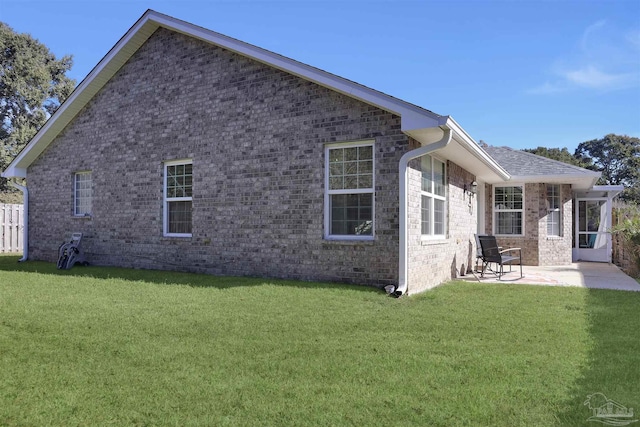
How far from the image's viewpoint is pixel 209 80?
10.4m

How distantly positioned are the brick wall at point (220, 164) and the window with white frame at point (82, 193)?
172 millimetres

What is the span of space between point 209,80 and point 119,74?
3493 mm

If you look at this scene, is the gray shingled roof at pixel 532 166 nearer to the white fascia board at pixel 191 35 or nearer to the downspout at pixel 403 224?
the downspout at pixel 403 224

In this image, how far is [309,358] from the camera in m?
4.29

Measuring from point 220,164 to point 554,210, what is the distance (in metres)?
11.3

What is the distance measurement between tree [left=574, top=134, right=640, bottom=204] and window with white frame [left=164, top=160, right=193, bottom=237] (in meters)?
43.3

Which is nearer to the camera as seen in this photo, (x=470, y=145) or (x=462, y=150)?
(x=470, y=145)

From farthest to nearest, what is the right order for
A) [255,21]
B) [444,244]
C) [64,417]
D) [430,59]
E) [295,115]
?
1. [430,59]
2. [255,21]
3. [444,244]
4. [295,115]
5. [64,417]

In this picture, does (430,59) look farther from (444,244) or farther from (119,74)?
(119,74)

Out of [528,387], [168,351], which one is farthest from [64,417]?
[528,387]

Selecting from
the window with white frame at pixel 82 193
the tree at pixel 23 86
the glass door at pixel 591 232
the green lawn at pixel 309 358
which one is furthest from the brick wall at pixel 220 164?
the tree at pixel 23 86

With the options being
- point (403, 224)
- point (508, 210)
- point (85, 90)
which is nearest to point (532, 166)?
point (508, 210)

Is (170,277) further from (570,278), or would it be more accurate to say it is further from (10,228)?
(10,228)

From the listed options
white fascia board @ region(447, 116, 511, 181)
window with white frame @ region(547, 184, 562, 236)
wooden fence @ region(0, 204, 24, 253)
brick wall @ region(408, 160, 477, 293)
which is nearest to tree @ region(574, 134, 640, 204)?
window with white frame @ region(547, 184, 562, 236)
